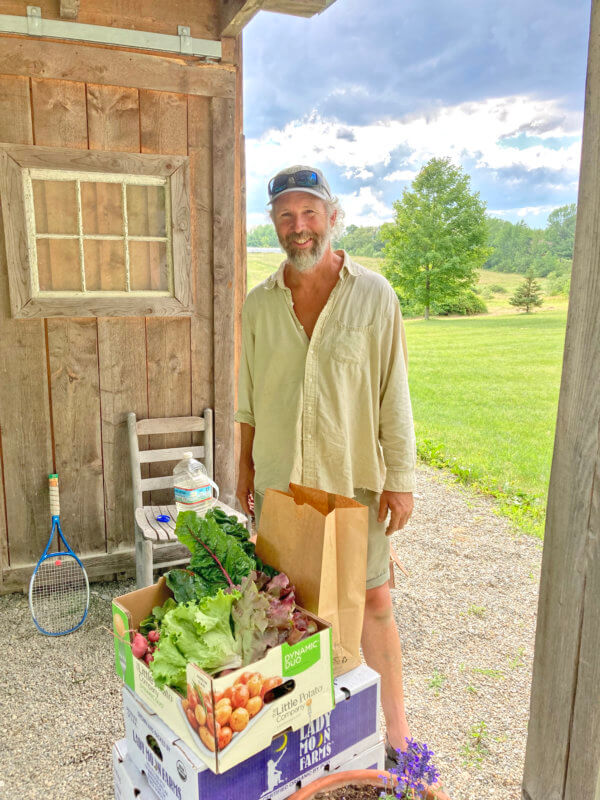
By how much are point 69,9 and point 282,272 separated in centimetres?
210

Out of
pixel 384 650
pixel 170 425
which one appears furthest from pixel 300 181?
pixel 170 425

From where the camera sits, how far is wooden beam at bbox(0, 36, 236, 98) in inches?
124

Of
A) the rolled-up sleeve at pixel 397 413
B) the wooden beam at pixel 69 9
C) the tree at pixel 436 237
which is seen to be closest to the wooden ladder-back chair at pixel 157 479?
the rolled-up sleeve at pixel 397 413

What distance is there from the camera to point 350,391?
79.6 inches

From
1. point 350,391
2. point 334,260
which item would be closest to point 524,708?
point 350,391

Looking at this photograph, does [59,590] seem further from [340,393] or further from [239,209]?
[239,209]

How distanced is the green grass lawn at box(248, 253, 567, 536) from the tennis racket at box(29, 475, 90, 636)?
1999 millimetres

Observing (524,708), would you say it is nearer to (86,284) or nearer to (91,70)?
(86,284)

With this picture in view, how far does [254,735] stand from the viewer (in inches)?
47.3

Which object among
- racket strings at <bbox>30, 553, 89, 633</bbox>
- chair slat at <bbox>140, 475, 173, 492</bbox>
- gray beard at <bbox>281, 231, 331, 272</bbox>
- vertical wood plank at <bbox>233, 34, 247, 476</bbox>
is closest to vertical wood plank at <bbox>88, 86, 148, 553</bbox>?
A: chair slat at <bbox>140, 475, 173, 492</bbox>

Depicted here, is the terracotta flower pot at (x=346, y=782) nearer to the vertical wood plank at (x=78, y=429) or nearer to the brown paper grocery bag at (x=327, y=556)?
the brown paper grocery bag at (x=327, y=556)

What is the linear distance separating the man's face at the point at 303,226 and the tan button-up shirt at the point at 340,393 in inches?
4.5

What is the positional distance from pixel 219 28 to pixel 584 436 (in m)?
3.46

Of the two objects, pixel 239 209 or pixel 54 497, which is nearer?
pixel 54 497
